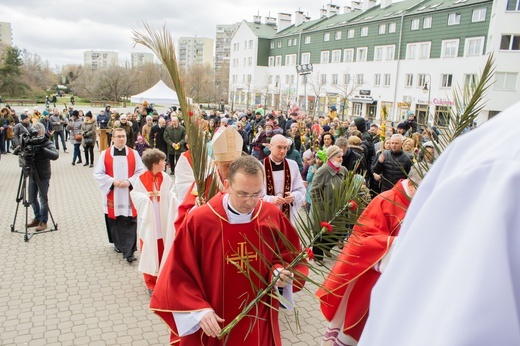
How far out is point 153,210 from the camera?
5609 millimetres

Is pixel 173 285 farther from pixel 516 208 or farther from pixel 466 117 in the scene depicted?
pixel 516 208

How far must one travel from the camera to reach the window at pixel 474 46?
34.2 metres

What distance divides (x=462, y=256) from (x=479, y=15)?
4026 cm

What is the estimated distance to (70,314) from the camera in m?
5.11

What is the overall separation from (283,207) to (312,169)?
2.21 metres

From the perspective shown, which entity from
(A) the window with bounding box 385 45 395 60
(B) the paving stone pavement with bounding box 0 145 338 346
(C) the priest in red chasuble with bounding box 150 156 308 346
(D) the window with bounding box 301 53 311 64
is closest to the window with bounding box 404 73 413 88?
(A) the window with bounding box 385 45 395 60

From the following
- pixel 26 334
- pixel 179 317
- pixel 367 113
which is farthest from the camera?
pixel 367 113

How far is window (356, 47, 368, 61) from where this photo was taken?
45.6m

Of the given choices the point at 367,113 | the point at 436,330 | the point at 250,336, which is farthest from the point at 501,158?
the point at 367,113

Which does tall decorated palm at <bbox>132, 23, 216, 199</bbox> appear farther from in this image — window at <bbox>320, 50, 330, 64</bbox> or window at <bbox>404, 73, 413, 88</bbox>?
window at <bbox>320, 50, 330, 64</bbox>

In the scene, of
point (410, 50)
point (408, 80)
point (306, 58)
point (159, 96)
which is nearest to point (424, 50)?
point (410, 50)

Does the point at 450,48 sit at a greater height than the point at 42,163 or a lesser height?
greater

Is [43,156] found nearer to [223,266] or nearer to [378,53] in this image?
[223,266]

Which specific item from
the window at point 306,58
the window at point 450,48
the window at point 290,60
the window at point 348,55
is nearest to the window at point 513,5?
the window at point 450,48
